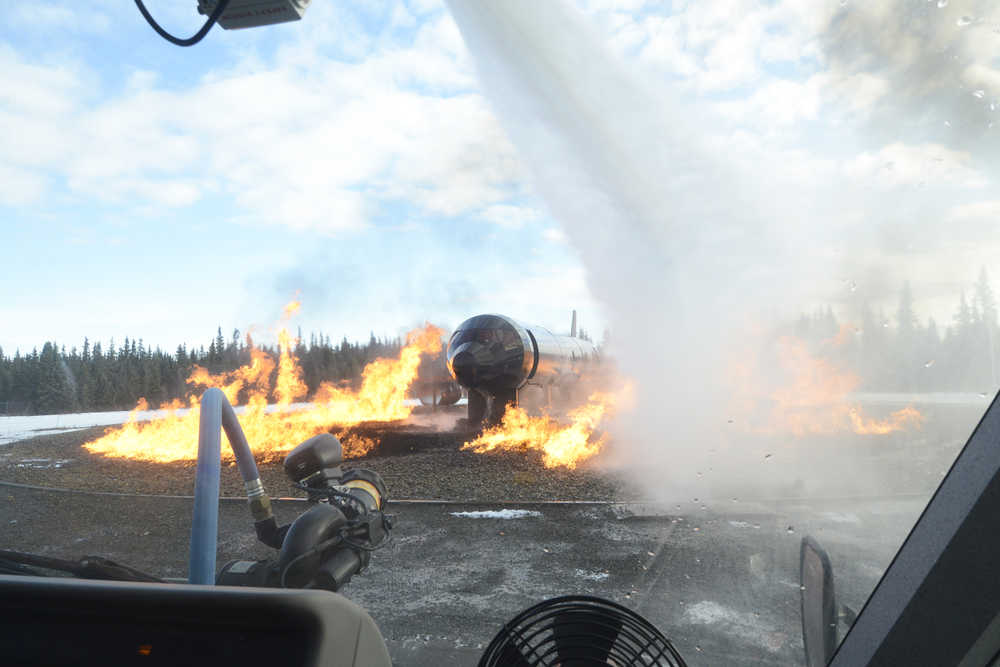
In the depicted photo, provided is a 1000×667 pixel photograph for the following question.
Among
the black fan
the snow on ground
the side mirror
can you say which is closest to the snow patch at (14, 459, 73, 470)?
the snow on ground

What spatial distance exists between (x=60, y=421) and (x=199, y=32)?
35975mm

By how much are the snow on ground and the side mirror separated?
925 inches

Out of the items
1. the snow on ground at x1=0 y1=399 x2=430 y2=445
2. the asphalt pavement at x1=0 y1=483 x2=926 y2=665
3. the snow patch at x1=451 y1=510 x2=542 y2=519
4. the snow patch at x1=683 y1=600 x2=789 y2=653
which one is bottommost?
the snow on ground at x1=0 y1=399 x2=430 y2=445

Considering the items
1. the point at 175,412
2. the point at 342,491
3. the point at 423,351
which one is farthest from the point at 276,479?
the point at 175,412

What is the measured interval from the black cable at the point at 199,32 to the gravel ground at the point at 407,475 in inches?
291

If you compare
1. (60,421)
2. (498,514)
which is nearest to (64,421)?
(60,421)

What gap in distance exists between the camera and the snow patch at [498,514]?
8352mm

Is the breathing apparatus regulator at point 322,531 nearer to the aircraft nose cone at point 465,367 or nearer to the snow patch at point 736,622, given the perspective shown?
the snow patch at point 736,622

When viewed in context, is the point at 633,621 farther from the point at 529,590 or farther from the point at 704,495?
the point at 704,495

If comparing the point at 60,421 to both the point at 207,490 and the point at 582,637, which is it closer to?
the point at 207,490

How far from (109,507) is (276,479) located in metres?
3.54

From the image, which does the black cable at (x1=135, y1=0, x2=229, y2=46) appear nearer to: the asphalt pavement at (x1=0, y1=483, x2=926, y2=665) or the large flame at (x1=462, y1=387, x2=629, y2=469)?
the asphalt pavement at (x1=0, y1=483, x2=926, y2=665)

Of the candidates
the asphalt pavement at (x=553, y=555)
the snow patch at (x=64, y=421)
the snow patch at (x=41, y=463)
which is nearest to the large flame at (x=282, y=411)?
the snow patch at (x=64, y=421)

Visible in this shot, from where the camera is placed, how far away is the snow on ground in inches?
950
